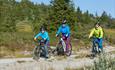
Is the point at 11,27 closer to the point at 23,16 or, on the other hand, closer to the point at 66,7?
the point at 66,7

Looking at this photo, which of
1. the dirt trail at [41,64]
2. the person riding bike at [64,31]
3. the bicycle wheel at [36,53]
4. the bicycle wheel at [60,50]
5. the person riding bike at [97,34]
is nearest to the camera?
the dirt trail at [41,64]

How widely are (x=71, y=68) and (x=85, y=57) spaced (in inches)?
157

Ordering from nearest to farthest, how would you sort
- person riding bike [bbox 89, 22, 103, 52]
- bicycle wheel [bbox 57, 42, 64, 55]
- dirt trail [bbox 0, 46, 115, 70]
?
1. dirt trail [bbox 0, 46, 115, 70]
2. person riding bike [bbox 89, 22, 103, 52]
3. bicycle wheel [bbox 57, 42, 64, 55]

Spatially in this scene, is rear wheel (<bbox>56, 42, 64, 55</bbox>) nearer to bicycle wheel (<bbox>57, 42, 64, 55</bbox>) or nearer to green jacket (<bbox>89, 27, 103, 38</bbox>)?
bicycle wheel (<bbox>57, 42, 64, 55</bbox>)

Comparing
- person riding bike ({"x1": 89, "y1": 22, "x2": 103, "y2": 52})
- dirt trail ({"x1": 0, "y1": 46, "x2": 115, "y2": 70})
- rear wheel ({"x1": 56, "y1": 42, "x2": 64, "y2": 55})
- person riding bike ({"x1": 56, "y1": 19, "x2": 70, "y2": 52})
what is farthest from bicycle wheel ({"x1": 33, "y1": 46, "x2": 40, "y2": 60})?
person riding bike ({"x1": 89, "y1": 22, "x2": 103, "y2": 52})

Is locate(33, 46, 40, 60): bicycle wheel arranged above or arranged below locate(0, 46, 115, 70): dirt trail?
above

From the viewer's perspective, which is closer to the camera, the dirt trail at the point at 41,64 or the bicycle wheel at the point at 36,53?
the dirt trail at the point at 41,64

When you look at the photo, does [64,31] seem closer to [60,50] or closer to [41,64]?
[60,50]

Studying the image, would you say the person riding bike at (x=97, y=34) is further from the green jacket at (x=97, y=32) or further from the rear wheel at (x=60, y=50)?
the rear wheel at (x=60, y=50)

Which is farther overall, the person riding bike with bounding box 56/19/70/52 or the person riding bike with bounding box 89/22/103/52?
the person riding bike with bounding box 56/19/70/52

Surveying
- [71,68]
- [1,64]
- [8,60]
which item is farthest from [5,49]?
[71,68]

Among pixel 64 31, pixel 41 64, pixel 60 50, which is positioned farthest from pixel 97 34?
pixel 41 64

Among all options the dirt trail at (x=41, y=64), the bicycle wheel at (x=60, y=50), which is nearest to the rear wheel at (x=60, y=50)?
the bicycle wheel at (x=60, y=50)

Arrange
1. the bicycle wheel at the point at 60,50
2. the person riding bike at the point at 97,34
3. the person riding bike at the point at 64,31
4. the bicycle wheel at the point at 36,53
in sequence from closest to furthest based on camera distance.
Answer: the bicycle wheel at the point at 36,53 < the person riding bike at the point at 97,34 < the person riding bike at the point at 64,31 < the bicycle wheel at the point at 60,50
